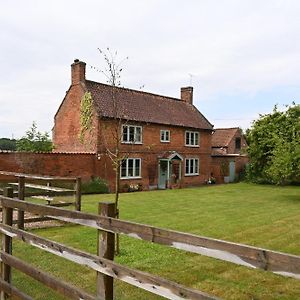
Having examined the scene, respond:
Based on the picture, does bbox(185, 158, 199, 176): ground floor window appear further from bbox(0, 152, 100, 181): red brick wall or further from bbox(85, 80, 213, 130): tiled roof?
bbox(0, 152, 100, 181): red brick wall

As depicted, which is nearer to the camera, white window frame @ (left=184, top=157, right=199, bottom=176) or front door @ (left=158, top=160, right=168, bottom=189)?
front door @ (left=158, top=160, right=168, bottom=189)

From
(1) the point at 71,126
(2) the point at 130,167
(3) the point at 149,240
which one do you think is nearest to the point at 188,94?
(2) the point at 130,167

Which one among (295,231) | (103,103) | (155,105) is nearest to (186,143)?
(155,105)

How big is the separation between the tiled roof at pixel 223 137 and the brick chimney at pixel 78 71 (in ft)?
86.2

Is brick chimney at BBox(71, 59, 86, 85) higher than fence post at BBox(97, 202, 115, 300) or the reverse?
higher

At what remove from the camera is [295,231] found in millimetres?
11141

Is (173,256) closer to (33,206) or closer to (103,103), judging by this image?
(33,206)

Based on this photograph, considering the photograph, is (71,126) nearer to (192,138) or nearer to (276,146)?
(192,138)

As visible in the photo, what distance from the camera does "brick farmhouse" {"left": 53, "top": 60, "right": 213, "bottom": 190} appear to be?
26219 millimetres

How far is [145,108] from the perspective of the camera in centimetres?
3081

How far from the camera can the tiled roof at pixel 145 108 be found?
27172 mm

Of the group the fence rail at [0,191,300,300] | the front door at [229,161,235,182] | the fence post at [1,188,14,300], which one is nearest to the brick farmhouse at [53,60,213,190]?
the front door at [229,161,235,182]

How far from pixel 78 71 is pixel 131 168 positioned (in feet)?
28.2

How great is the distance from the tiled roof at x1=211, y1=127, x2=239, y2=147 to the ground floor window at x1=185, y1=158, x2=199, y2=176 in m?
14.1
